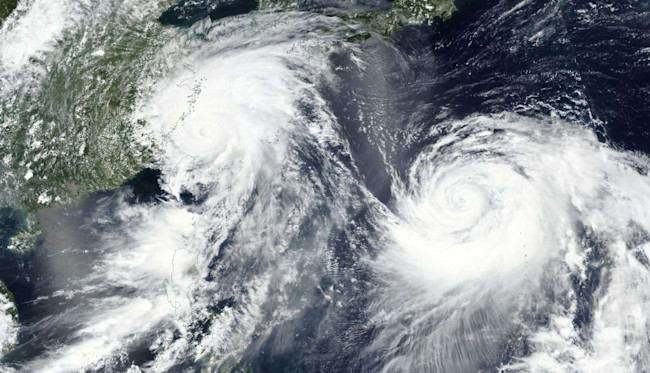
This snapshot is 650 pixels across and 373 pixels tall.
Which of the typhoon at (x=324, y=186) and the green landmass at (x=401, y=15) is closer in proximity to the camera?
the typhoon at (x=324, y=186)

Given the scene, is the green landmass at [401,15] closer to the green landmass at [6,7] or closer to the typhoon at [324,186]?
the typhoon at [324,186]

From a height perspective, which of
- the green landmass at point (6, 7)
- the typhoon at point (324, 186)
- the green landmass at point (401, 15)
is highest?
the green landmass at point (6, 7)

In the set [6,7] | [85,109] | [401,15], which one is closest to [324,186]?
[401,15]

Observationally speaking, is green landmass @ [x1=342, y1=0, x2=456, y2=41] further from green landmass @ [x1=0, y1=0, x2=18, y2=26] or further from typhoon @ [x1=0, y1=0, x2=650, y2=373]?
green landmass @ [x1=0, y1=0, x2=18, y2=26]

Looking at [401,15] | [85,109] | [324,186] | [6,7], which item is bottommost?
[324,186]

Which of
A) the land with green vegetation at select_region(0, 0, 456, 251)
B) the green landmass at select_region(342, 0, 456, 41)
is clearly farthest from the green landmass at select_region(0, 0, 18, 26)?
the green landmass at select_region(342, 0, 456, 41)

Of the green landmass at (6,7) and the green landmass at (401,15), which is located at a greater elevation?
the green landmass at (6,7)

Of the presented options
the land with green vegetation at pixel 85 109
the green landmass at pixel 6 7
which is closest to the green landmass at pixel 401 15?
the land with green vegetation at pixel 85 109

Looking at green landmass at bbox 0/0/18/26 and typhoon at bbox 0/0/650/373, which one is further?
green landmass at bbox 0/0/18/26

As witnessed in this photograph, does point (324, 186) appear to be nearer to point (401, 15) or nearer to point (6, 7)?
point (401, 15)

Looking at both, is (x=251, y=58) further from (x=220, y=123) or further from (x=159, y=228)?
(x=159, y=228)
